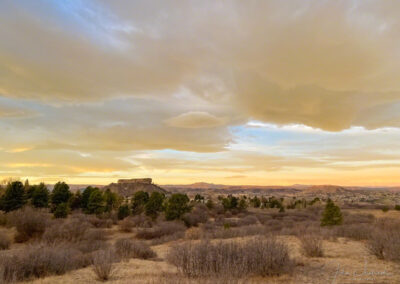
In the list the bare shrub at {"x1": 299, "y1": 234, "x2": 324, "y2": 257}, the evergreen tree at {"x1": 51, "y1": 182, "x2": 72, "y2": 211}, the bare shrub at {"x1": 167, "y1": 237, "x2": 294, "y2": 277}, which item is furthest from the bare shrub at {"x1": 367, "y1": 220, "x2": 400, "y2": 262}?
the evergreen tree at {"x1": 51, "y1": 182, "x2": 72, "y2": 211}

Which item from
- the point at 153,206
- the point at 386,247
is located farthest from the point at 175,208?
the point at 386,247

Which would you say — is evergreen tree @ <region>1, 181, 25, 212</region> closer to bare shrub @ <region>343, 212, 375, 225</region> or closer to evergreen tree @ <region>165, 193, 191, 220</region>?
evergreen tree @ <region>165, 193, 191, 220</region>

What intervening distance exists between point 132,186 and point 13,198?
411ft

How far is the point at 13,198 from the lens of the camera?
31.8 meters

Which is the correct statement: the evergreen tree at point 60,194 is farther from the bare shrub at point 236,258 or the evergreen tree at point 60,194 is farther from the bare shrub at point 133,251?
the bare shrub at point 236,258

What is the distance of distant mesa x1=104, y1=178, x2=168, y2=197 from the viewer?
14412 centimetres

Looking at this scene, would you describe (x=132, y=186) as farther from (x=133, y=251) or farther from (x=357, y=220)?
(x=133, y=251)

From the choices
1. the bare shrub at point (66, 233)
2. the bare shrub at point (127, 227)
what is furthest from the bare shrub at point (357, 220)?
the bare shrub at point (66, 233)

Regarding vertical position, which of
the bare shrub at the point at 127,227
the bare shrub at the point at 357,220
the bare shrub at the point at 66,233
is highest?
the bare shrub at the point at 66,233

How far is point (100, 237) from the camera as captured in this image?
20812 mm

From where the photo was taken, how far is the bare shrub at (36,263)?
25.9 ft

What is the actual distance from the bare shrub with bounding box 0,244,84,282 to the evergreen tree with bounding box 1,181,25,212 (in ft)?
89.0

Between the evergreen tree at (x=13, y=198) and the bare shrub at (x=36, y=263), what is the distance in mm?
27126

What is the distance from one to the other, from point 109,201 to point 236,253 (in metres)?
39.9
